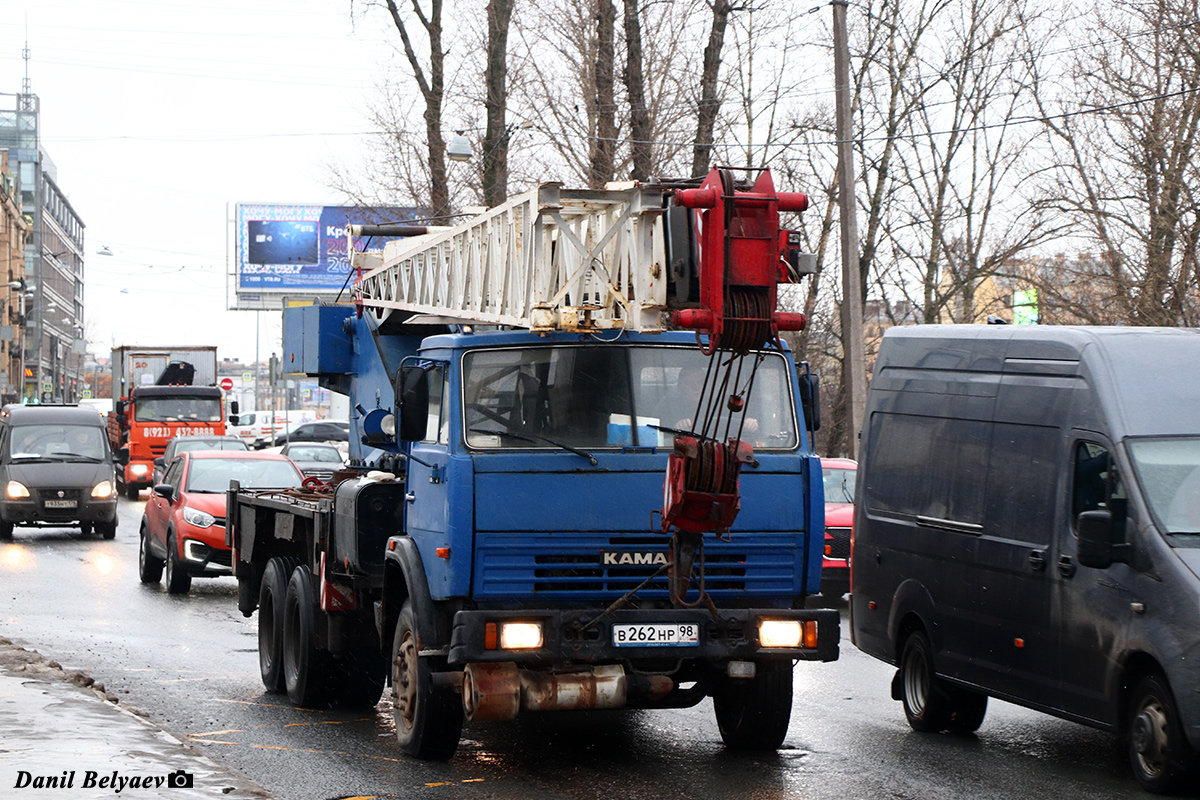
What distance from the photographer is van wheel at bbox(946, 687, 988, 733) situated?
938 cm

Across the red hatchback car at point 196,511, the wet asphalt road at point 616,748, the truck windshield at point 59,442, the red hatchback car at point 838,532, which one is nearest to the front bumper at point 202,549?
the red hatchback car at point 196,511

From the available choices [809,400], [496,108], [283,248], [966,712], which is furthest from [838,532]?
[283,248]

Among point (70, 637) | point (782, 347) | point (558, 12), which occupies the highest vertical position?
point (558, 12)

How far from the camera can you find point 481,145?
28.9 metres

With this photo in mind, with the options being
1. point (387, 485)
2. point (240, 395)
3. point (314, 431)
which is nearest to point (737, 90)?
point (387, 485)

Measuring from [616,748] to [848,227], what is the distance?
12.6 metres

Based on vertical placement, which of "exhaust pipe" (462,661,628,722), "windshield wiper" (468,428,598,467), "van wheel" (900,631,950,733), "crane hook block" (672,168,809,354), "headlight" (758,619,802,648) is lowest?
"van wheel" (900,631,950,733)

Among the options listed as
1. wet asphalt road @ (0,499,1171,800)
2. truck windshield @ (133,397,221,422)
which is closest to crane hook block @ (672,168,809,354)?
wet asphalt road @ (0,499,1171,800)

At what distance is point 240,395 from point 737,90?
98832mm

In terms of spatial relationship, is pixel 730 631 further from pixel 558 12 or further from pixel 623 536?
pixel 558 12

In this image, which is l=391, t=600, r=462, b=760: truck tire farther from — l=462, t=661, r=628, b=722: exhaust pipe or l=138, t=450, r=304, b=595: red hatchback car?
l=138, t=450, r=304, b=595: red hatchback car

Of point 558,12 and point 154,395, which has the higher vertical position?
point 558,12

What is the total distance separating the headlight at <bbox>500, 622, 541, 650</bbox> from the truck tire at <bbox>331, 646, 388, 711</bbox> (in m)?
2.80

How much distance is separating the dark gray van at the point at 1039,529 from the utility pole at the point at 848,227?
978 centimetres
